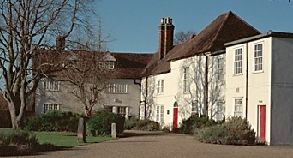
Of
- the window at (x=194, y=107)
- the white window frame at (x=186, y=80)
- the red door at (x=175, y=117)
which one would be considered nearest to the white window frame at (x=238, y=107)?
the window at (x=194, y=107)

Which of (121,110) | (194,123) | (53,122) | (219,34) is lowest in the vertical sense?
(53,122)

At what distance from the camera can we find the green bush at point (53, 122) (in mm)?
40844

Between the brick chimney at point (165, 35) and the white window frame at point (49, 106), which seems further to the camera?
the white window frame at point (49, 106)

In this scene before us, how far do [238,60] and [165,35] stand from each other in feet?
68.5

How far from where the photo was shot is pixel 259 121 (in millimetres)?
29828

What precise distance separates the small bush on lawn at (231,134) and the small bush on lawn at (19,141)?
1028cm

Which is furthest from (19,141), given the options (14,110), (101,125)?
(14,110)

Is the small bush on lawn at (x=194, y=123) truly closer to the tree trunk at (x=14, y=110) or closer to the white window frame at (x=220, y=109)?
the white window frame at (x=220, y=109)

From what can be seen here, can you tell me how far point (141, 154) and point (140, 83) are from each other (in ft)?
117

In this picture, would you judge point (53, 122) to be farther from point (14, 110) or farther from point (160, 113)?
point (160, 113)

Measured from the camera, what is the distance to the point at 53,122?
41.1m

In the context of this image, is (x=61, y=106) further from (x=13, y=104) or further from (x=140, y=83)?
(x=13, y=104)

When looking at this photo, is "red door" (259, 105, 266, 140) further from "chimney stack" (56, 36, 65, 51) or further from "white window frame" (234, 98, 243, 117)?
"chimney stack" (56, 36, 65, 51)

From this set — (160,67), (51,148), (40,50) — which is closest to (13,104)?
(40,50)
